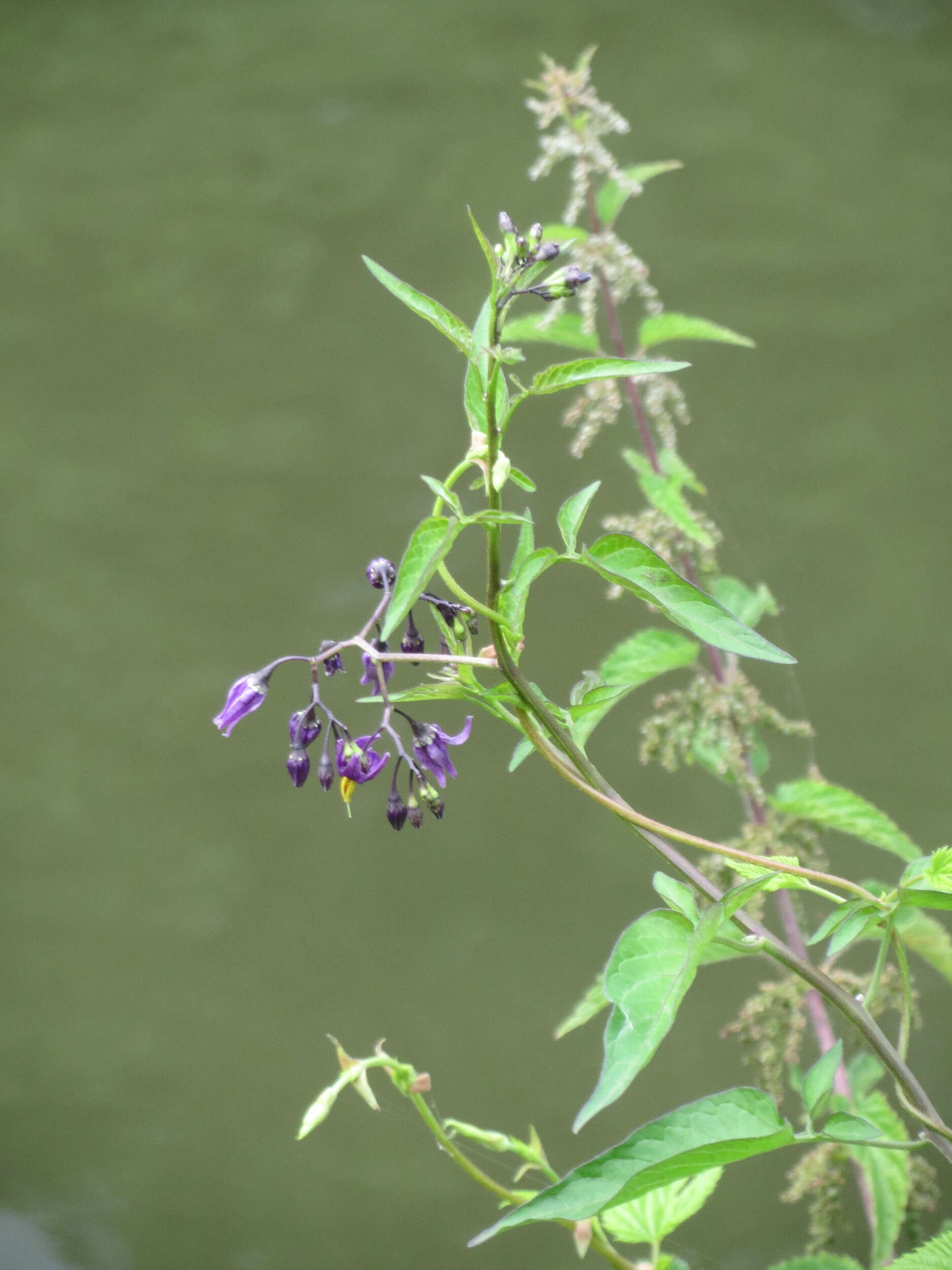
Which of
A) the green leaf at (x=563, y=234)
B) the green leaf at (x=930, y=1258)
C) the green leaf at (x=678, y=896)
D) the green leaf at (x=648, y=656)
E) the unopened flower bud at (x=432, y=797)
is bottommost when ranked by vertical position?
the green leaf at (x=930, y=1258)

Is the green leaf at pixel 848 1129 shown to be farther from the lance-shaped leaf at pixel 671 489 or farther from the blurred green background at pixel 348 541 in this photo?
the blurred green background at pixel 348 541

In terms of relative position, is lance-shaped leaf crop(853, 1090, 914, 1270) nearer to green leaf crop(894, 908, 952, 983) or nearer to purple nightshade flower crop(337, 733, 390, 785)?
green leaf crop(894, 908, 952, 983)

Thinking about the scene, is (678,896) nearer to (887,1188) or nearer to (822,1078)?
(822,1078)

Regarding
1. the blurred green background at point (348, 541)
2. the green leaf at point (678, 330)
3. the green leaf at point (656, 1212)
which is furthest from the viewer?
the blurred green background at point (348, 541)

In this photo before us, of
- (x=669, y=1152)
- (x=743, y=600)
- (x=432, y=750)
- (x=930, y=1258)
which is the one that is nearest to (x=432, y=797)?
(x=432, y=750)

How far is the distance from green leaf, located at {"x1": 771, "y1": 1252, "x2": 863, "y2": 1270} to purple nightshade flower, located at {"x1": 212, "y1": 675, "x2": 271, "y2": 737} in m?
0.46

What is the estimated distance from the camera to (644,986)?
0.28 meters

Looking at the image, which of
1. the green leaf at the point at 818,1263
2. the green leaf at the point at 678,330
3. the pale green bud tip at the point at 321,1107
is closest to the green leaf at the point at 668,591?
the pale green bud tip at the point at 321,1107

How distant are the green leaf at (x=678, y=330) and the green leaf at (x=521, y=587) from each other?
0.32 m

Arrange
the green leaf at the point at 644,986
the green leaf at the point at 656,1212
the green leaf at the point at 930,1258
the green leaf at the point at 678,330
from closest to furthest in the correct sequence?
1. the green leaf at the point at 644,986
2. the green leaf at the point at 930,1258
3. the green leaf at the point at 656,1212
4. the green leaf at the point at 678,330

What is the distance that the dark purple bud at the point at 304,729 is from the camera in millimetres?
334

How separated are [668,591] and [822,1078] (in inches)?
6.7

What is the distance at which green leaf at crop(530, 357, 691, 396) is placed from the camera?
27 centimetres

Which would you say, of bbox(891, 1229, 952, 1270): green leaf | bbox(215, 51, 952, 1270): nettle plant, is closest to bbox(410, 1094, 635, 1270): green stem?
bbox(215, 51, 952, 1270): nettle plant
